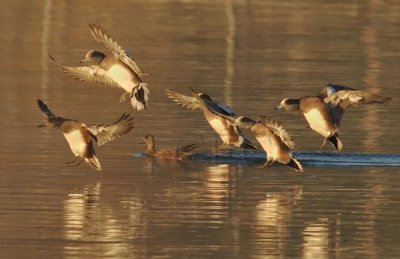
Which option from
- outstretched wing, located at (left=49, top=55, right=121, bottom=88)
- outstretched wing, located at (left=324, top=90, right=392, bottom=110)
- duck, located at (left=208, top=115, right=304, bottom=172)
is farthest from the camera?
outstretched wing, located at (left=49, top=55, right=121, bottom=88)

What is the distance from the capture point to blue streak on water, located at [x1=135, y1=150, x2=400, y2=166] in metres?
16.3

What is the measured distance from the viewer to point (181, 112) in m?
19.8

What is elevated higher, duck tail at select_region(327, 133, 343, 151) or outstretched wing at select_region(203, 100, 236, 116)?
outstretched wing at select_region(203, 100, 236, 116)

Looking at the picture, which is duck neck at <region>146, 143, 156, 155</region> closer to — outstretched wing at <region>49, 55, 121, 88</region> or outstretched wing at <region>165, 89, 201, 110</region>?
outstretched wing at <region>49, 55, 121, 88</region>

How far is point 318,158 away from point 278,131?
1386 millimetres

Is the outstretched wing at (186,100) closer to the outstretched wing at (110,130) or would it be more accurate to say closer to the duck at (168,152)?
the duck at (168,152)

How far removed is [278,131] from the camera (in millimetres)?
15312

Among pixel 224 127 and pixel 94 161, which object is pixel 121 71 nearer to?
pixel 224 127

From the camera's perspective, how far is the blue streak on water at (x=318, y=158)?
16281 mm

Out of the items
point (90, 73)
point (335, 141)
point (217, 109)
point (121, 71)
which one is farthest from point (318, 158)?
point (90, 73)

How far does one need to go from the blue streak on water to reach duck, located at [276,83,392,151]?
0.56 feet

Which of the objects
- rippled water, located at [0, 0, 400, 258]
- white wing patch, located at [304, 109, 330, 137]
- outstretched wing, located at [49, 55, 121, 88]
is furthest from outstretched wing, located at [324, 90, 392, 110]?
outstretched wing, located at [49, 55, 121, 88]

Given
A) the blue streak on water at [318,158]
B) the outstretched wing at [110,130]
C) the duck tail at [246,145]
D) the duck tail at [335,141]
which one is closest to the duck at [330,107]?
the duck tail at [335,141]

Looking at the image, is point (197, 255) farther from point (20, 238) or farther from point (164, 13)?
point (164, 13)
